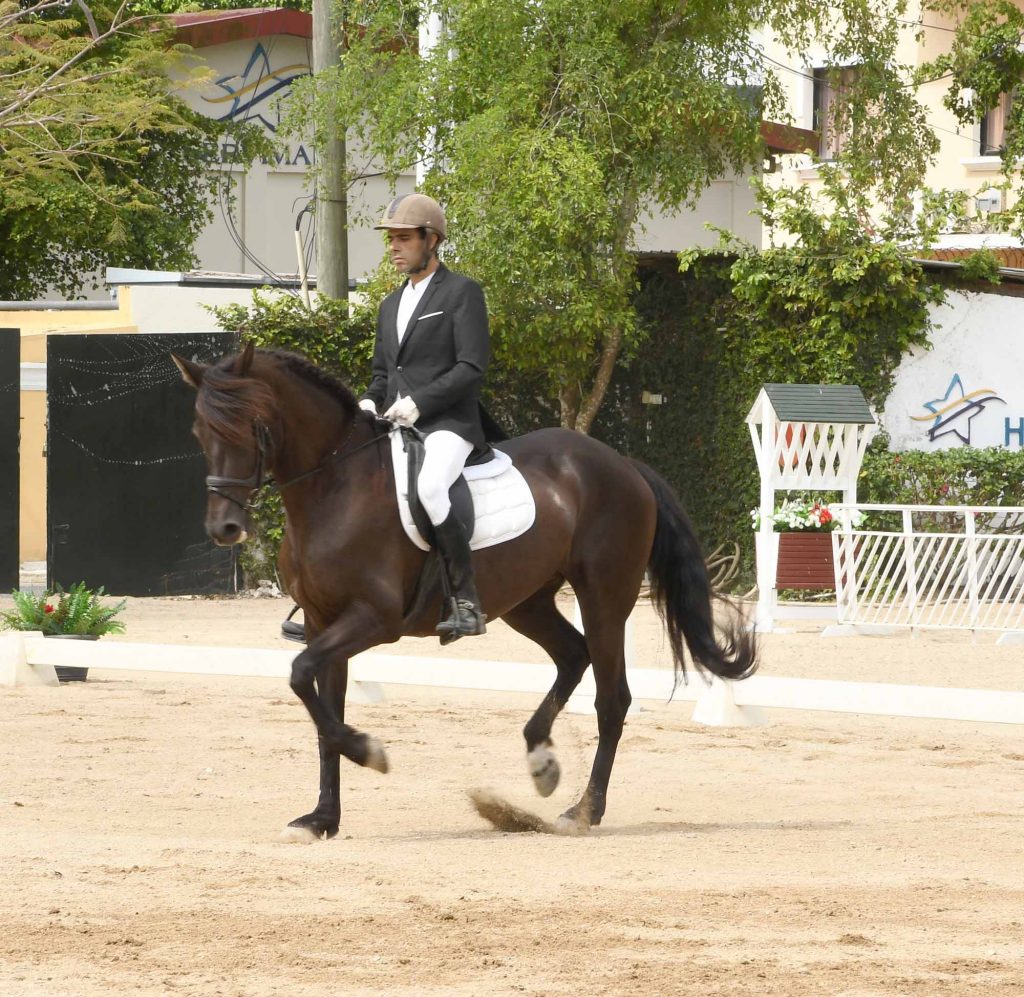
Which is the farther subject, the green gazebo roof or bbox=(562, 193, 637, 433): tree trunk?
bbox=(562, 193, 637, 433): tree trunk

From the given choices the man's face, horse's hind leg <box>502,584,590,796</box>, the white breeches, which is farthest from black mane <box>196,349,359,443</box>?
horse's hind leg <box>502,584,590,796</box>

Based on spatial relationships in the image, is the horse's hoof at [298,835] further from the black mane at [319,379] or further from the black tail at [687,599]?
the black tail at [687,599]

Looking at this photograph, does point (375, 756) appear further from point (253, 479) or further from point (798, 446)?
point (798, 446)

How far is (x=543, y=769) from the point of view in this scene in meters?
7.19

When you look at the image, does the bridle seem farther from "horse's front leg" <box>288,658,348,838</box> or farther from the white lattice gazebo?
the white lattice gazebo

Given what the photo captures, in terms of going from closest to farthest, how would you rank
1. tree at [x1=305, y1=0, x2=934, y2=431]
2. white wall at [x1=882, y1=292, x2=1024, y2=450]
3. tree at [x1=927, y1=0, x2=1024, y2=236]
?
tree at [x1=305, y1=0, x2=934, y2=431], white wall at [x1=882, y1=292, x2=1024, y2=450], tree at [x1=927, y1=0, x2=1024, y2=236]

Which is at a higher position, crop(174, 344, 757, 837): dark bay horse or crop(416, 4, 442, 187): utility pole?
crop(416, 4, 442, 187): utility pole

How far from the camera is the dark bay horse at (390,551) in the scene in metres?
6.35

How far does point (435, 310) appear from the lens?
6938 mm

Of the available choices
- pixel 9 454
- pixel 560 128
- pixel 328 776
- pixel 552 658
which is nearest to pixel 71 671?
pixel 552 658

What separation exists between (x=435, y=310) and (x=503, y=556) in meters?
1.04

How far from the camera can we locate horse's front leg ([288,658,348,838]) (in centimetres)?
643

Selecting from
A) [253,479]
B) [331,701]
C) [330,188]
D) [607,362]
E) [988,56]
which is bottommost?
[331,701]

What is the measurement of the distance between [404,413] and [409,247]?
719 millimetres
